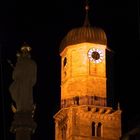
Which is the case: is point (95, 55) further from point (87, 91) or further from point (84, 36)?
point (87, 91)

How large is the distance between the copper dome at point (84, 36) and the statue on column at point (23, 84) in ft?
146

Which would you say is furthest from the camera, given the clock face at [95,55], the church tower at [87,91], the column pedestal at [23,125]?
the clock face at [95,55]

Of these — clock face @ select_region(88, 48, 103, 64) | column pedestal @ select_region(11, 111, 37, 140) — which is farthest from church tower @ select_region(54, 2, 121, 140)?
column pedestal @ select_region(11, 111, 37, 140)

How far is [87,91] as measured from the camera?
6112cm

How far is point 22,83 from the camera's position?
16.9 meters

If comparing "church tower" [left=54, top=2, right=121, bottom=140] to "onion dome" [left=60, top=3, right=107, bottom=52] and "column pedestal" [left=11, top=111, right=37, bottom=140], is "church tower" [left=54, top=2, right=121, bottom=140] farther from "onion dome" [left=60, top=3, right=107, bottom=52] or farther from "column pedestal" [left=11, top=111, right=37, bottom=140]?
"column pedestal" [left=11, top=111, right=37, bottom=140]

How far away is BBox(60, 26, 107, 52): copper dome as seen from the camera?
61875mm

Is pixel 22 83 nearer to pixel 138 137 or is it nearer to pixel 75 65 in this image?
pixel 138 137

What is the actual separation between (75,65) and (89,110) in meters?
3.59

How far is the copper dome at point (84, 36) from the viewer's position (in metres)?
61.9

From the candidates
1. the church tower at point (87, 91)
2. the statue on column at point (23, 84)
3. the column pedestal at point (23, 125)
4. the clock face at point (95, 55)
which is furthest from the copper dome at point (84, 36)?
the column pedestal at point (23, 125)

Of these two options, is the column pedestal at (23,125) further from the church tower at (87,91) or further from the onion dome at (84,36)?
the onion dome at (84,36)

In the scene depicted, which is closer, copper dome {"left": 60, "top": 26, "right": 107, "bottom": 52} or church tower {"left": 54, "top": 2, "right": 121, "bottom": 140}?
church tower {"left": 54, "top": 2, "right": 121, "bottom": 140}

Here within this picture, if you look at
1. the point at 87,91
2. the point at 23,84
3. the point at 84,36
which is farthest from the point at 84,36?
the point at 23,84
